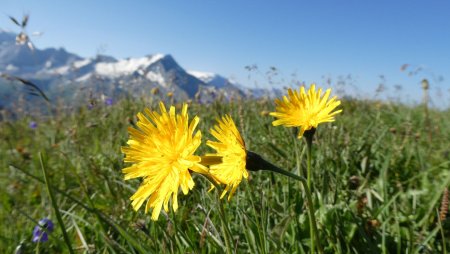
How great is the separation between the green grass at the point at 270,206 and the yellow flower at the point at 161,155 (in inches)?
6.3

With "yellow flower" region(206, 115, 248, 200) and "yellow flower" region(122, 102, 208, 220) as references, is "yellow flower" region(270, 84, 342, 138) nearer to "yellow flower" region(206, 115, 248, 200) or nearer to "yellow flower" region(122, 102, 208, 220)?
"yellow flower" region(206, 115, 248, 200)

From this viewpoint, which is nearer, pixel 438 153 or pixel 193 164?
pixel 193 164

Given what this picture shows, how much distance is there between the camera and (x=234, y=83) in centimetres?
606

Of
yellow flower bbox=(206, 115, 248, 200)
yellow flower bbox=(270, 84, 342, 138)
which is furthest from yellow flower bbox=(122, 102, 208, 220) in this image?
yellow flower bbox=(270, 84, 342, 138)

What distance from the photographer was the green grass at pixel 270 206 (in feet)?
4.59

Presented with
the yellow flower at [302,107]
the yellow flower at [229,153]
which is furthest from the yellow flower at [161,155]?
the yellow flower at [302,107]

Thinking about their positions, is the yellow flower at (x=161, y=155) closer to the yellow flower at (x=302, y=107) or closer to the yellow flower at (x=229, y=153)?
the yellow flower at (x=229, y=153)

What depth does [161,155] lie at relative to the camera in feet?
3.71

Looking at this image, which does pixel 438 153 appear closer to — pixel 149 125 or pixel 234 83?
pixel 149 125

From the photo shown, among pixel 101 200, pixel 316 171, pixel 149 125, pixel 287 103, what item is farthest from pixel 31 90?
pixel 316 171

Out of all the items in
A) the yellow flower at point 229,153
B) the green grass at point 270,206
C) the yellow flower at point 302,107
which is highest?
the yellow flower at point 302,107

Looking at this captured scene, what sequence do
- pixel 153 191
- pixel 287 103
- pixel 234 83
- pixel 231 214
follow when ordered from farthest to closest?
1. pixel 234 83
2. pixel 231 214
3. pixel 287 103
4. pixel 153 191

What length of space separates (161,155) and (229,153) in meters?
0.23

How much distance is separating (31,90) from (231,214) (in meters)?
1.41
